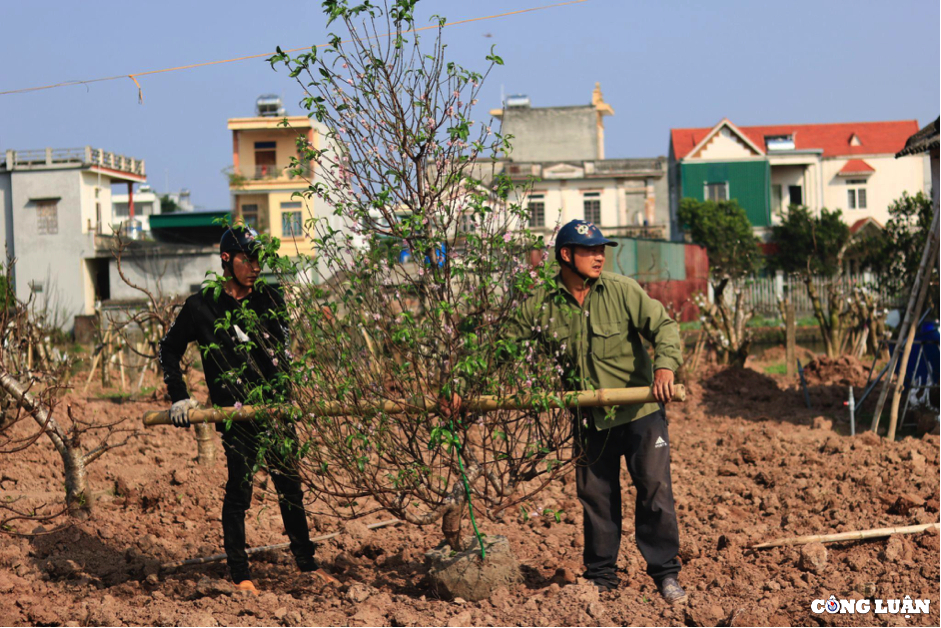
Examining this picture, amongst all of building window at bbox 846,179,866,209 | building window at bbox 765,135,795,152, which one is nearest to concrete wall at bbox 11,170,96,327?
building window at bbox 765,135,795,152

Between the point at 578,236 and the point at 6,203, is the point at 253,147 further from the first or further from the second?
the point at 578,236

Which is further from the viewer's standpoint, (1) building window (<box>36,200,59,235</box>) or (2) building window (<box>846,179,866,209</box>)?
(2) building window (<box>846,179,866,209</box>)

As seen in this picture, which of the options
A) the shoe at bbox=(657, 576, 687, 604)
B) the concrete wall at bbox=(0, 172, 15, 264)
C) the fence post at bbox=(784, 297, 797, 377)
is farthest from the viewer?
the concrete wall at bbox=(0, 172, 15, 264)

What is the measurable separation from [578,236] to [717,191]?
40260 mm

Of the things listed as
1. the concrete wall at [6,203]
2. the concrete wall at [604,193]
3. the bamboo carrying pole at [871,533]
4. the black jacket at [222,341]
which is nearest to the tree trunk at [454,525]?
the black jacket at [222,341]

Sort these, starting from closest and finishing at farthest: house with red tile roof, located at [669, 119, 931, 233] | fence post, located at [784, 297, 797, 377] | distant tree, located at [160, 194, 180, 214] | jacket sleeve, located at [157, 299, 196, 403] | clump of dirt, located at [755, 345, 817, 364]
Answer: jacket sleeve, located at [157, 299, 196, 403] → fence post, located at [784, 297, 797, 377] → clump of dirt, located at [755, 345, 817, 364] → house with red tile roof, located at [669, 119, 931, 233] → distant tree, located at [160, 194, 180, 214]

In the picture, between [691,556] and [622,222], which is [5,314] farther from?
[622,222]

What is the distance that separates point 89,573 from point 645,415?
3160 mm

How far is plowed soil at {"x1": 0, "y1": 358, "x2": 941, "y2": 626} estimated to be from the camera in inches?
177

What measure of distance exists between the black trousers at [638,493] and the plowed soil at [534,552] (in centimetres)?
22

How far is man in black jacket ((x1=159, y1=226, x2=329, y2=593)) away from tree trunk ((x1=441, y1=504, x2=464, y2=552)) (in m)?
0.74

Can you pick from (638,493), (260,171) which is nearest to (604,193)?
(260,171)

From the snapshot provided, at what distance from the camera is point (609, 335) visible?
4.80 m

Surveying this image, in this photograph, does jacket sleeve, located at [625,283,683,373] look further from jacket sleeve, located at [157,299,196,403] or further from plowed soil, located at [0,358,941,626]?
jacket sleeve, located at [157,299,196,403]
